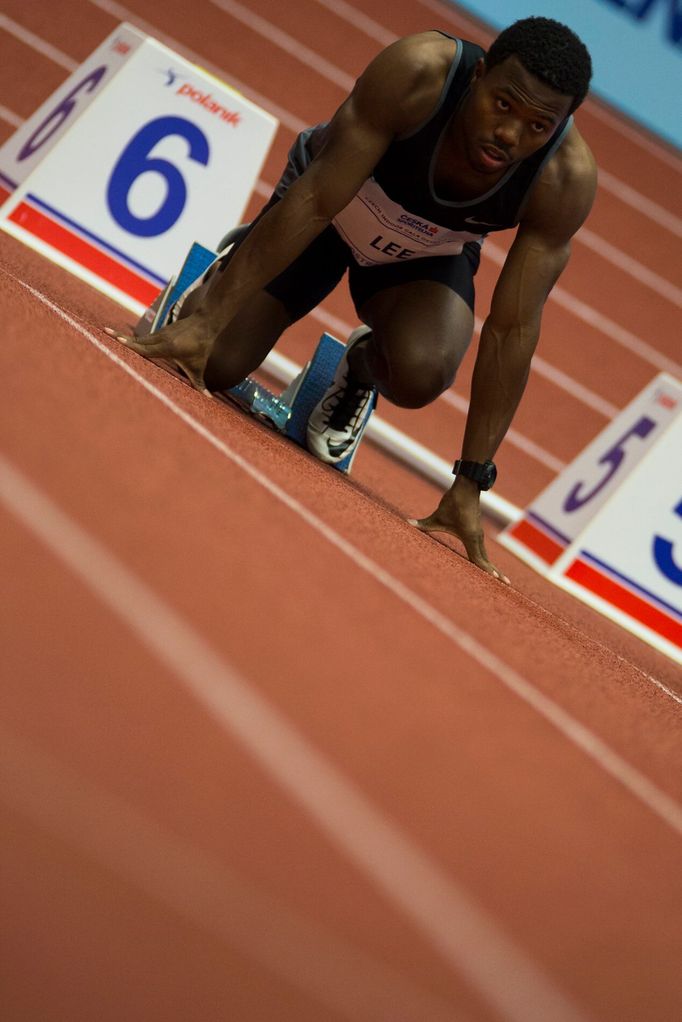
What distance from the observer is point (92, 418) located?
64.4 inches

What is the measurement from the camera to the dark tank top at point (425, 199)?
6.91 ft

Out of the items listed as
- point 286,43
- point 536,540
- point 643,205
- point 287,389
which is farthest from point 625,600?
point 286,43

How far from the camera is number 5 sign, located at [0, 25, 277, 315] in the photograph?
12.4ft

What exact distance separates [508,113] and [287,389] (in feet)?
3.71

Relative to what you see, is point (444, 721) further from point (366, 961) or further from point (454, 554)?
point (454, 554)

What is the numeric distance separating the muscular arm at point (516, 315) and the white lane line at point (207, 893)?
1.53 m

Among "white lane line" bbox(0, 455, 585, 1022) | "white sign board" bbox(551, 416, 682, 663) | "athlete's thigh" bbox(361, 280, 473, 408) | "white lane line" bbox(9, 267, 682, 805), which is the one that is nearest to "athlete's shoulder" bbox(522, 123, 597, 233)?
"athlete's thigh" bbox(361, 280, 473, 408)

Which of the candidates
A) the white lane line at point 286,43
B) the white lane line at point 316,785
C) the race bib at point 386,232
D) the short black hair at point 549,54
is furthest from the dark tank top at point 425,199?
the white lane line at point 286,43

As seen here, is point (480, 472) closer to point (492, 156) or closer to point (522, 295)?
point (522, 295)

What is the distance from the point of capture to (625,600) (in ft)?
12.2

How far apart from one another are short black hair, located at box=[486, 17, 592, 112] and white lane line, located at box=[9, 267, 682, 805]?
778 mm

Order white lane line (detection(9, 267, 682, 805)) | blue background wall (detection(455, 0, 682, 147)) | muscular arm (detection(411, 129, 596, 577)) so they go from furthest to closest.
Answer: blue background wall (detection(455, 0, 682, 147))
muscular arm (detection(411, 129, 596, 577))
white lane line (detection(9, 267, 682, 805))

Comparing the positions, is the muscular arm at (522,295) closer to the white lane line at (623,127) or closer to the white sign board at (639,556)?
the white sign board at (639,556)

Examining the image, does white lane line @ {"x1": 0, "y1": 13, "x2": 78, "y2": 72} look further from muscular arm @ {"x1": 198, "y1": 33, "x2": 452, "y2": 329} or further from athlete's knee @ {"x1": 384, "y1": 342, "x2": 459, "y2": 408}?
muscular arm @ {"x1": 198, "y1": 33, "x2": 452, "y2": 329}
